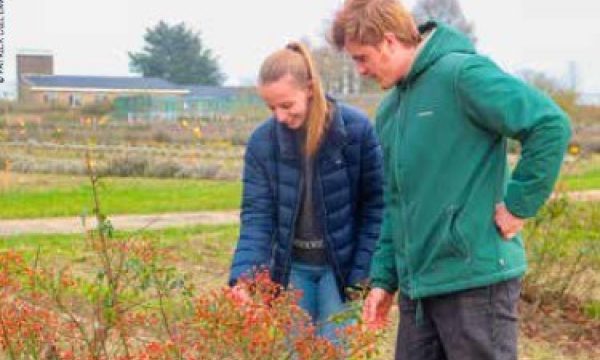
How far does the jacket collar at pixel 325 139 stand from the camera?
3.55 meters

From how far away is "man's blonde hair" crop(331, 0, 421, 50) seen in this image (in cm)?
285

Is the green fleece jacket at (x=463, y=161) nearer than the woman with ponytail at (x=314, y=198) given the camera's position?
Yes

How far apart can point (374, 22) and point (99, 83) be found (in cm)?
6769

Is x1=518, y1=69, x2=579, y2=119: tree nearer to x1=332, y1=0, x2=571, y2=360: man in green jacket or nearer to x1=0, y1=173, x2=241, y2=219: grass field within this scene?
x1=0, y1=173, x2=241, y2=219: grass field

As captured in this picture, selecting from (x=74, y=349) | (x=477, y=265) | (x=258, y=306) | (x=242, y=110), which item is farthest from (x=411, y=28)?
(x=242, y=110)

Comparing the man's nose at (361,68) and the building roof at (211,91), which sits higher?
the man's nose at (361,68)

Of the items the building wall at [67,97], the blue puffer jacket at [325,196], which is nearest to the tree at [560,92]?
the building wall at [67,97]

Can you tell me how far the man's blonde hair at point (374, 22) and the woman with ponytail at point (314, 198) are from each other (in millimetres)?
572

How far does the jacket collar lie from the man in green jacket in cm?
56

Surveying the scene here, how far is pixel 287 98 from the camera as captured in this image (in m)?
3.40

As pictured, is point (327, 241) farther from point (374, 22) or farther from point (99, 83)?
point (99, 83)

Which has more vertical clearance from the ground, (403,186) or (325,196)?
(403,186)

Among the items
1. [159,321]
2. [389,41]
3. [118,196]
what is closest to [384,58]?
[389,41]

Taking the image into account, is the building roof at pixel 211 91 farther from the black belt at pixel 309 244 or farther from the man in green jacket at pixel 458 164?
the man in green jacket at pixel 458 164
